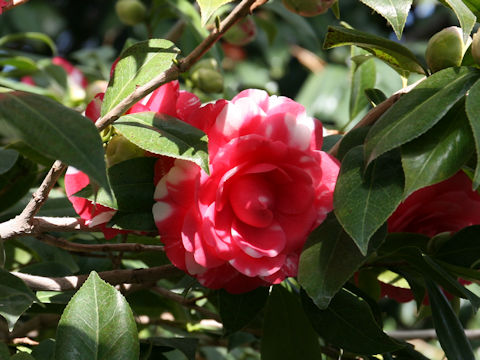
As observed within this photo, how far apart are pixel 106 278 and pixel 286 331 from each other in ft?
0.54

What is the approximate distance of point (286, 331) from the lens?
651 millimetres

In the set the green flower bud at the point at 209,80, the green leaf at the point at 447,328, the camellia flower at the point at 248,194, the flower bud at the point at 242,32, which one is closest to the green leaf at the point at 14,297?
the camellia flower at the point at 248,194

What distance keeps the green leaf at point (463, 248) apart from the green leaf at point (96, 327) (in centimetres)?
A: 29

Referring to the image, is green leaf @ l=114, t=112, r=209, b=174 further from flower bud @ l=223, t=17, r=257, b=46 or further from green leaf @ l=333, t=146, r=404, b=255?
flower bud @ l=223, t=17, r=257, b=46

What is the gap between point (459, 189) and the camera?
632 mm

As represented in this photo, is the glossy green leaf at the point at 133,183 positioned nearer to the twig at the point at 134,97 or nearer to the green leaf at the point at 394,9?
the twig at the point at 134,97

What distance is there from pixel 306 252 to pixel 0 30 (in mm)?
2058

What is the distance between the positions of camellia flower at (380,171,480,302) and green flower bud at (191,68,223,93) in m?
0.34

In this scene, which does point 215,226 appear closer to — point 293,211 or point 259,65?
point 293,211

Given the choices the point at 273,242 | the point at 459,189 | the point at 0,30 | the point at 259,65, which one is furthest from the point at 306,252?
the point at 259,65

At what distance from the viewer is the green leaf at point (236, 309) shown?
2.04 feet

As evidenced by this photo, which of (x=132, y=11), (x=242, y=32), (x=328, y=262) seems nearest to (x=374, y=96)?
(x=328, y=262)

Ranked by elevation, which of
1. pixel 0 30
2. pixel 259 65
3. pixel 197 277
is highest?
pixel 197 277

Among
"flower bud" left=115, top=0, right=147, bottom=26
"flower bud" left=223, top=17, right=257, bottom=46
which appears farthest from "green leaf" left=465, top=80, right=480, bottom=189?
"flower bud" left=115, top=0, right=147, bottom=26
